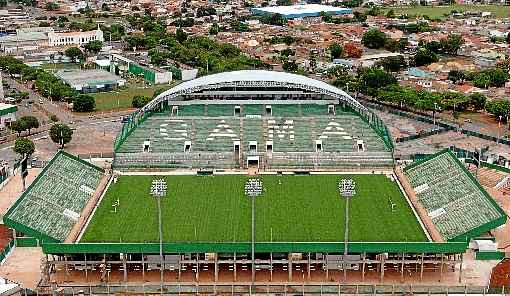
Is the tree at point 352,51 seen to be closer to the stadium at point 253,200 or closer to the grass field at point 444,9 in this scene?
the grass field at point 444,9

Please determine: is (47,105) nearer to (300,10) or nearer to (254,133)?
(254,133)

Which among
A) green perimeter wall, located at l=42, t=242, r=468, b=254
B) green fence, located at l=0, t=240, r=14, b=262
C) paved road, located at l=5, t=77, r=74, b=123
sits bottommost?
green fence, located at l=0, t=240, r=14, b=262

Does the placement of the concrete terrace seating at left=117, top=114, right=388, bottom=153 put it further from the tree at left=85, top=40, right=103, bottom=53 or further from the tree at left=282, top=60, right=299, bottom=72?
the tree at left=85, top=40, right=103, bottom=53

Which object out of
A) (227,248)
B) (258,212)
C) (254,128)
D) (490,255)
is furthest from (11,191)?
(490,255)

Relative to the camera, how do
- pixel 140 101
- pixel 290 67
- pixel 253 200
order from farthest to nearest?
pixel 290 67 < pixel 140 101 < pixel 253 200

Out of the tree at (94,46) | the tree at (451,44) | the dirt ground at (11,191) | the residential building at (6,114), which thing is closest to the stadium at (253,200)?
the dirt ground at (11,191)

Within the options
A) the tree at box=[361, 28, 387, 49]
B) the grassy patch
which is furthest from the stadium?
the tree at box=[361, 28, 387, 49]
